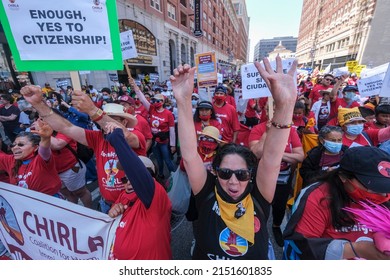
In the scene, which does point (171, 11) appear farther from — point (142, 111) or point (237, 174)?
point (237, 174)

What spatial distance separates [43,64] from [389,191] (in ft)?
9.52

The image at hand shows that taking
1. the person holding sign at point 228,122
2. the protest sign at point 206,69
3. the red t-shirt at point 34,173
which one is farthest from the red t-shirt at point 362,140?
the red t-shirt at point 34,173

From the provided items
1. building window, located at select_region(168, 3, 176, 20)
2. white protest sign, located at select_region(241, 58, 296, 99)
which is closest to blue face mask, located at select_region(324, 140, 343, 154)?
white protest sign, located at select_region(241, 58, 296, 99)

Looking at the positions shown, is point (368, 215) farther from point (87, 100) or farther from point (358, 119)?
point (87, 100)

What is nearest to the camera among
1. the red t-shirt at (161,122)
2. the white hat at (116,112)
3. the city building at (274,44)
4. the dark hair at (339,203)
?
the dark hair at (339,203)

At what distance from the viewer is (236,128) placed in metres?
3.99

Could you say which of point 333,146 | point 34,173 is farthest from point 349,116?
point 34,173

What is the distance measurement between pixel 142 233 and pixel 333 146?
2.23m

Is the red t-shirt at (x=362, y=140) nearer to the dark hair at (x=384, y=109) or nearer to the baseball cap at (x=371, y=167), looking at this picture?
the dark hair at (x=384, y=109)

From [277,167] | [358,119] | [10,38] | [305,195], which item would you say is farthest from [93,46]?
[358,119]

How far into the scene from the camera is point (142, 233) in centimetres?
148

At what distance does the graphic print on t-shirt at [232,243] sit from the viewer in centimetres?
143

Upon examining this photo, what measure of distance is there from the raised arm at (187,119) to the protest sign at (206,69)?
3.84m

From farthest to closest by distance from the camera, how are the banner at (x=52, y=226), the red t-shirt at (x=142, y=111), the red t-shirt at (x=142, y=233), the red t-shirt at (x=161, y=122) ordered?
1. the red t-shirt at (x=142, y=111)
2. the red t-shirt at (x=161, y=122)
3. the banner at (x=52, y=226)
4. the red t-shirt at (x=142, y=233)
